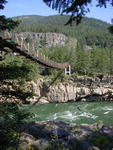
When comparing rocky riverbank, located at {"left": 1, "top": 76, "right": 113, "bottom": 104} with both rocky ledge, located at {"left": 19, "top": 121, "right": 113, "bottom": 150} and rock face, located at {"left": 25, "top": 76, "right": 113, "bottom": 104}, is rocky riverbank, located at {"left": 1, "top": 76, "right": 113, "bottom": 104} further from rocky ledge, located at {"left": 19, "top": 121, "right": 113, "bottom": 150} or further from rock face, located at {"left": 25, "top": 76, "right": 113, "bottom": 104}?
rocky ledge, located at {"left": 19, "top": 121, "right": 113, "bottom": 150}

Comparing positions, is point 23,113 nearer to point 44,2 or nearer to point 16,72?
point 16,72

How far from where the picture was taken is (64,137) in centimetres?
599

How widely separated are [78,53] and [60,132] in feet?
173

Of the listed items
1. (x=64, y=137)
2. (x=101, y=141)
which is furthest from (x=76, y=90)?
(x=101, y=141)

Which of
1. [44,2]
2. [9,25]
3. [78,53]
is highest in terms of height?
[44,2]

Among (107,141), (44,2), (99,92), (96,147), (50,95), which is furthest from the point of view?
(99,92)

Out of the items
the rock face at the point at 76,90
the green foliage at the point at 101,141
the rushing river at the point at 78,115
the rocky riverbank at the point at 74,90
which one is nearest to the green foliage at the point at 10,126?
the green foliage at the point at 101,141

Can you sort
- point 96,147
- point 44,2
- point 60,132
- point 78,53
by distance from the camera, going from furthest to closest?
point 78,53 → point 60,132 → point 96,147 → point 44,2

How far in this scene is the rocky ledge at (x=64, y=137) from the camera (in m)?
5.27

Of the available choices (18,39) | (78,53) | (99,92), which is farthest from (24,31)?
(18,39)

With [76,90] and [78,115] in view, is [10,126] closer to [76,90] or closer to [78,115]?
[78,115]

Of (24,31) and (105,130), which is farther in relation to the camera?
(24,31)

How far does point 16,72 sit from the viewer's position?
5.02 meters

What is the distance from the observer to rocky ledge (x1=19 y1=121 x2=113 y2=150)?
5.27 meters
